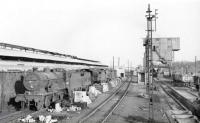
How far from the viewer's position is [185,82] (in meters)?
47.4

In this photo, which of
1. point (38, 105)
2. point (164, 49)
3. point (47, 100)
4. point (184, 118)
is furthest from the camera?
point (164, 49)

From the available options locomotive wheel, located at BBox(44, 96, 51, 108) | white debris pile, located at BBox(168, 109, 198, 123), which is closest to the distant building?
white debris pile, located at BBox(168, 109, 198, 123)

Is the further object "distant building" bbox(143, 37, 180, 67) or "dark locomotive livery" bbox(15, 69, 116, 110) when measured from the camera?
"distant building" bbox(143, 37, 180, 67)

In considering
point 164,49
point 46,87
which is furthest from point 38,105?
point 164,49

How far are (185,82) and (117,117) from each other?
35.2 meters

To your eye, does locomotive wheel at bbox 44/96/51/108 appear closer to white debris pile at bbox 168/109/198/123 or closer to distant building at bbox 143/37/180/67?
white debris pile at bbox 168/109/198/123

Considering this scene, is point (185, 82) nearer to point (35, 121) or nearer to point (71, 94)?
point (71, 94)

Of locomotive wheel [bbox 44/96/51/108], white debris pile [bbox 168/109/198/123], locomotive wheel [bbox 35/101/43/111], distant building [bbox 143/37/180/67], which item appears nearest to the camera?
white debris pile [bbox 168/109/198/123]

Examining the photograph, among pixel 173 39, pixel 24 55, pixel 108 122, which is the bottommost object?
pixel 108 122

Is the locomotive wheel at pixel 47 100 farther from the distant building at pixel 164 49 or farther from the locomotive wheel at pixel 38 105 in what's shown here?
the distant building at pixel 164 49

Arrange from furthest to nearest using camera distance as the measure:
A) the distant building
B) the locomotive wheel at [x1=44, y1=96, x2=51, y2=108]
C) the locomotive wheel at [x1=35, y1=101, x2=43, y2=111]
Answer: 1. the distant building
2. the locomotive wheel at [x1=44, y1=96, x2=51, y2=108]
3. the locomotive wheel at [x1=35, y1=101, x2=43, y2=111]

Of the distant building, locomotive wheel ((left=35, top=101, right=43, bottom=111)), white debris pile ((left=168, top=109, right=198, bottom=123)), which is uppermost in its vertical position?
the distant building

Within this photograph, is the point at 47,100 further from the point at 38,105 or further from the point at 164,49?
the point at 164,49

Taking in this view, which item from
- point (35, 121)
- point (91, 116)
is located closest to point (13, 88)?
point (35, 121)
